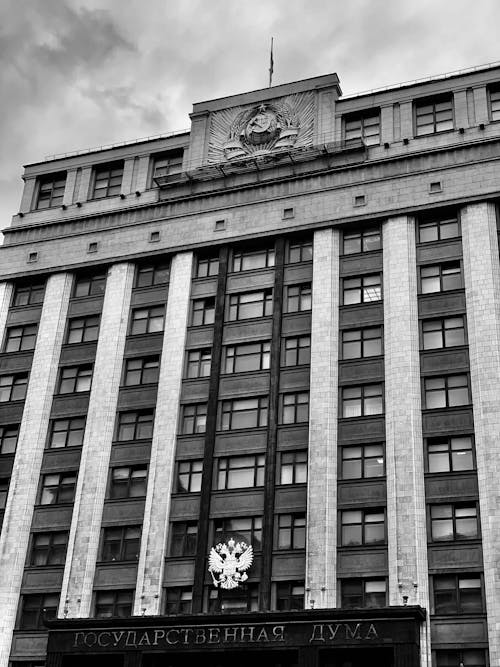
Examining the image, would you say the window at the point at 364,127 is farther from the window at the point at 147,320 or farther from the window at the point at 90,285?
the window at the point at 90,285

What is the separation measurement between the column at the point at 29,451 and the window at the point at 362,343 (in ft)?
64.2

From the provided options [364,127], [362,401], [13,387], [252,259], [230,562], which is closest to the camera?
[230,562]

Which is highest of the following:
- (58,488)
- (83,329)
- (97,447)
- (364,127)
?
(364,127)

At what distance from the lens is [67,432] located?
59.0m

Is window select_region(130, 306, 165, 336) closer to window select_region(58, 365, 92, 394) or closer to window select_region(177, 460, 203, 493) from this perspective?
window select_region(58, 365, 92, 394)

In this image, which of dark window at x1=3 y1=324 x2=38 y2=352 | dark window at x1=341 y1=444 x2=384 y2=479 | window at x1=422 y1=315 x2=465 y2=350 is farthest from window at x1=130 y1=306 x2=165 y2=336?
window at x1=422 y1=315 x2=465 y2=350

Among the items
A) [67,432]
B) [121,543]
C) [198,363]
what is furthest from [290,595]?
[67,432]

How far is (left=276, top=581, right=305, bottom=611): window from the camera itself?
48.7 m

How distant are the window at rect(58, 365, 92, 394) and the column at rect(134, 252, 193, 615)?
555 centimetres

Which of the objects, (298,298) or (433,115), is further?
(433,115)

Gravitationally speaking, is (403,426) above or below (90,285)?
below

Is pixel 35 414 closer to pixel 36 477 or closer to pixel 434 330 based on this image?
pixel 36 477

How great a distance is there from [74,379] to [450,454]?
2505 centimetres

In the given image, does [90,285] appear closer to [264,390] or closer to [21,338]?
[21,338]
